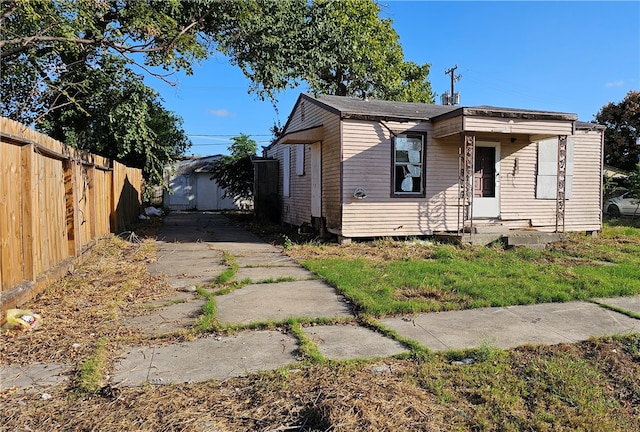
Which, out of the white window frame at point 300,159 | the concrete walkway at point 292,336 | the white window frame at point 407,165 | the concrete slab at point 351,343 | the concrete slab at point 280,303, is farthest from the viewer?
the white window frame at point 300,159

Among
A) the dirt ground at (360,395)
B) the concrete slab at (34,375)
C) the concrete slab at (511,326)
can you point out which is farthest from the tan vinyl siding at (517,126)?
the concrete slab at (34,375)

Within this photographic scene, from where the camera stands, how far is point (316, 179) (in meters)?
11.3

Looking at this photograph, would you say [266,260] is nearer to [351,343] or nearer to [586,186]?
[351,343]

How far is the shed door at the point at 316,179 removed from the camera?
36.2 ft

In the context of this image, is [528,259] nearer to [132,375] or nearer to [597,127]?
[597,127]

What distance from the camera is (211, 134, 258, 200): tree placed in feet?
69.7

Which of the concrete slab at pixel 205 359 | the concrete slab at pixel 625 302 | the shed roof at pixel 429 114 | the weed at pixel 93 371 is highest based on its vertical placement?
the shed roof at pixel 429 114

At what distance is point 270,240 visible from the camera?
11.3 meters

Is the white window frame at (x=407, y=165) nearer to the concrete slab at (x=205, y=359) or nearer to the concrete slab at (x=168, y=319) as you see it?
the concrete slab at (x=168, y=319)

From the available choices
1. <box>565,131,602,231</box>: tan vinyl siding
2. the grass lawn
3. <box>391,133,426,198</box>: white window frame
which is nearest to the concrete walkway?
the grass lawn

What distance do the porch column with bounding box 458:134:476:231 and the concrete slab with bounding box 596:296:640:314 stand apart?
4.32 metres

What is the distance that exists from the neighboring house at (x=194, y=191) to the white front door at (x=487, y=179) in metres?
19.1

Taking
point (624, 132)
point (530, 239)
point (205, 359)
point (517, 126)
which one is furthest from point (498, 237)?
point (624, 132)

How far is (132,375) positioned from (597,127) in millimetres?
12736
